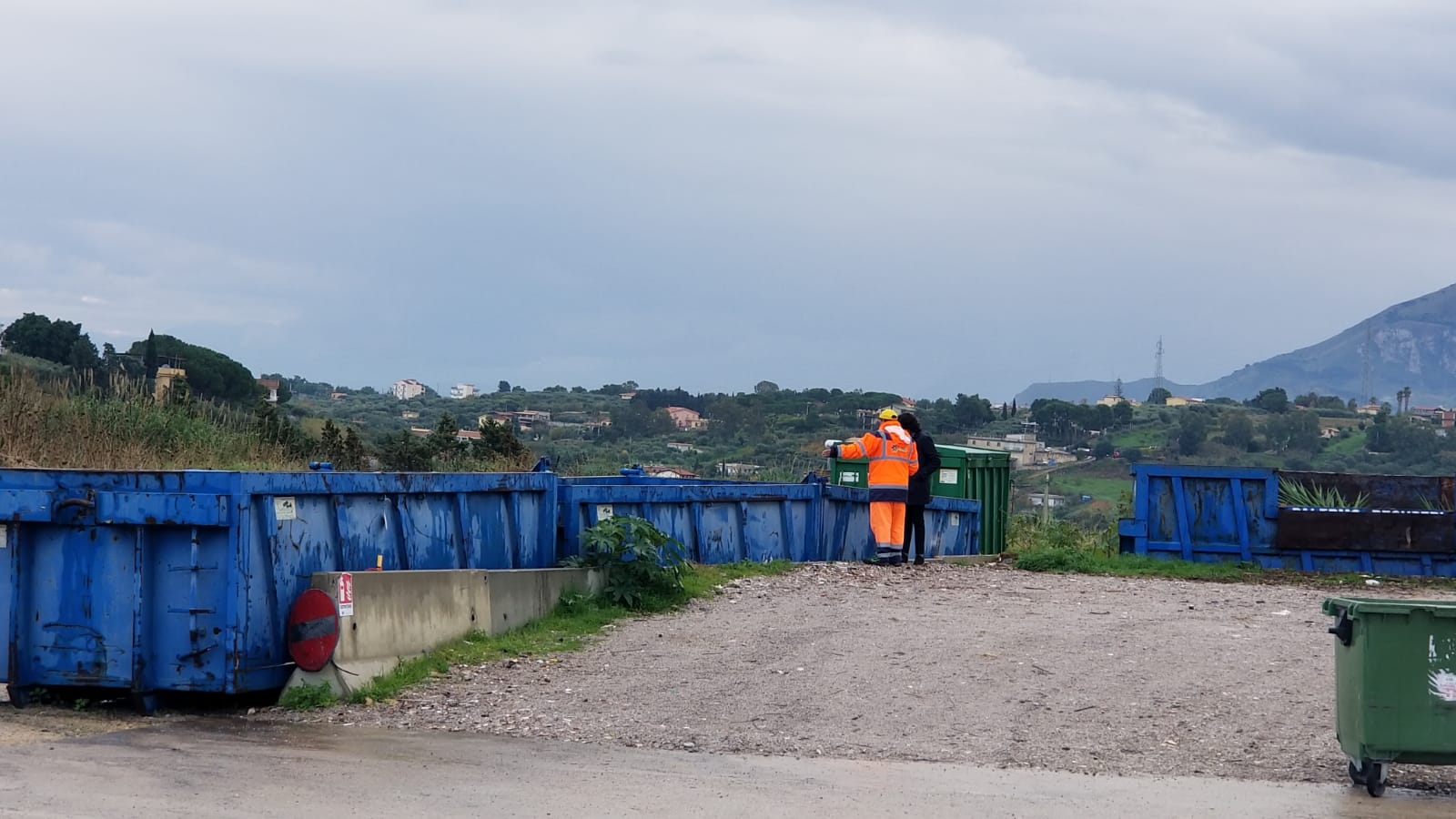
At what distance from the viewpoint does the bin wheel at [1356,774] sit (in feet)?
24.7

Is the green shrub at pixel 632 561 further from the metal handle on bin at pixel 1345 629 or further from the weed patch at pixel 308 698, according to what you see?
the metal handle on bin at pixel 1345 629

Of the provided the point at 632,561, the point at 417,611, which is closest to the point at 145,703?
the point at 417,611

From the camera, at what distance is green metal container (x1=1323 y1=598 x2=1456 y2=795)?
24.2 ft

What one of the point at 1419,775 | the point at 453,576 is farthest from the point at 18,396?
the point at 1419,775

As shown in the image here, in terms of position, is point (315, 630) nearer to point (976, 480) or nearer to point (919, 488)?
point (919, 488)

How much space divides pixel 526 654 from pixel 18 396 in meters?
Result: 8.17

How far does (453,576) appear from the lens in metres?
10.8

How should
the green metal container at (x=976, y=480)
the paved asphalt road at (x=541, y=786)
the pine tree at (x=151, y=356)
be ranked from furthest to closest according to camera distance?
the pine tree at (x=151, y=356) → the green metal container at (x=976, y=480) → the paved asphalt road at (x=541, y=786)

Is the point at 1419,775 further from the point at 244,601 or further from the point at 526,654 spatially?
the point at 244,601

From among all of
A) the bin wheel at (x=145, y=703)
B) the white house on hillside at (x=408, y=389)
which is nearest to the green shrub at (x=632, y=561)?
the bin wheel at (x=145, y=703)

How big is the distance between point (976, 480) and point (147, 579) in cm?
1366

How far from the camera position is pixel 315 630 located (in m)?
9.35

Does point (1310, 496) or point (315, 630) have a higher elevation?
point (1310, 496)

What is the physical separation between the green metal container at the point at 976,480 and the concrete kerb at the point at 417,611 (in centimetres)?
892
